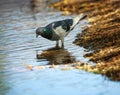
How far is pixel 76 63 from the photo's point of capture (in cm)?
1498

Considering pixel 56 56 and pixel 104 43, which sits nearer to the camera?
pixel 56 56

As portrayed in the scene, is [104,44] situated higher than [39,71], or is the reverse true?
[104,44]

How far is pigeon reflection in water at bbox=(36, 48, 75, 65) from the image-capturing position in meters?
15.7

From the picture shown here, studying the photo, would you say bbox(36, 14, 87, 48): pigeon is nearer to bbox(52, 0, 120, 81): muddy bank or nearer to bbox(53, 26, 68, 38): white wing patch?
bbox(53, 26, 68, 38): white wing patch

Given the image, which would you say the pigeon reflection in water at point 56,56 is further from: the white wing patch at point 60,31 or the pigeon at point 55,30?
the white wing patch at point 60,31

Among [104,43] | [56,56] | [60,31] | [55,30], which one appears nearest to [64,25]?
[60,31]

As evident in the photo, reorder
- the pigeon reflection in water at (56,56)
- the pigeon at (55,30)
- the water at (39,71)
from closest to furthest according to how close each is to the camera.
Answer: the water at (39,71) < the pigeon reflection in water at (56,56) < the pigeon at (55,30)

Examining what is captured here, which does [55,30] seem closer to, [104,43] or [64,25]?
[64,25]

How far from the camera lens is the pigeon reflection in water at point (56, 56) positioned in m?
15.7

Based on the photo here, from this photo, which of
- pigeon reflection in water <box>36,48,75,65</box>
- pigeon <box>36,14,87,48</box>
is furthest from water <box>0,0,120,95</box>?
pigeon <box>36,14,87,48</box>

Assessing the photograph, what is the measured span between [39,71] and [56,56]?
2507mm

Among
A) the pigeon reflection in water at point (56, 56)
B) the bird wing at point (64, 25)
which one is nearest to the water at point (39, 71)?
the pigeon reflection in water at point (56, 56)

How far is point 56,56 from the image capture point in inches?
660

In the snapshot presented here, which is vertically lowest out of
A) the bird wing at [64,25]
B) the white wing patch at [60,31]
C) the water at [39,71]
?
the water at [39,71]
